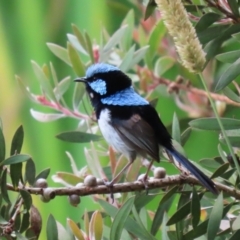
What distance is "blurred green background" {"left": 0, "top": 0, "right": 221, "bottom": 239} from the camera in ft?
6.39

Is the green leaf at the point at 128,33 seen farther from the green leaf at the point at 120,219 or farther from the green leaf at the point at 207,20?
the green leaf at the point at 120,219

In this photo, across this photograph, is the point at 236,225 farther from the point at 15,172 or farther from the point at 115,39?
the point at 115,39

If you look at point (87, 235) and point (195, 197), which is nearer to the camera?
point (195, 197)

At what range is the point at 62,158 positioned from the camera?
1943 millimetres

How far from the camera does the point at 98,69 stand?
1457 millimetres

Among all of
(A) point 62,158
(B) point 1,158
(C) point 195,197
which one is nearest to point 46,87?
(B) point 1,158

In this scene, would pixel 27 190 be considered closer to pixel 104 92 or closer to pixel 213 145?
pixel 104 92

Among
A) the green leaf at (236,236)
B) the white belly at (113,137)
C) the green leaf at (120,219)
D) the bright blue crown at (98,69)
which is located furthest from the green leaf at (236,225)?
the bright blue crown at (98,69)

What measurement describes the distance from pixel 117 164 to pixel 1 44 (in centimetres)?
99

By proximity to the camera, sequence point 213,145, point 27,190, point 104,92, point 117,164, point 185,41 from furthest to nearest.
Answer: point 213,145, point 104,92, point 117,164, point 27,190, point 185,41

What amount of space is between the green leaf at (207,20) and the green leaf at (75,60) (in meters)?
0.36

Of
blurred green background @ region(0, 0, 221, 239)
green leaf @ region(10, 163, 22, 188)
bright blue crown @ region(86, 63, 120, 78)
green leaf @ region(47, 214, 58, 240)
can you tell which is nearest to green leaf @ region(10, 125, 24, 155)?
green leaf @ region(10, 163, 22, 188)

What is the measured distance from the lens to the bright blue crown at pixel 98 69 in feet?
4.60

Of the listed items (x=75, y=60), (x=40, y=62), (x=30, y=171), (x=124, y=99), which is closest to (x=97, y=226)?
(x=30, y=171)
